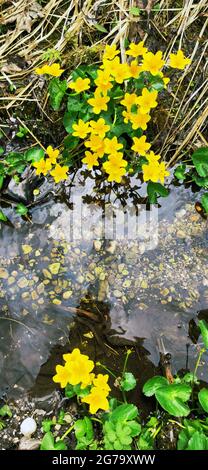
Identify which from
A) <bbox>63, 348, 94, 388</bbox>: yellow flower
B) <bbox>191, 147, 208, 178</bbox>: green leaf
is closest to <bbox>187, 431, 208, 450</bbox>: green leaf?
<bbox>63, 348, 94, 388</bbox>: yellow flower

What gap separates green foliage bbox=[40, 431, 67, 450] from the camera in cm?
210

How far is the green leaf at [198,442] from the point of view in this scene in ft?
6.53

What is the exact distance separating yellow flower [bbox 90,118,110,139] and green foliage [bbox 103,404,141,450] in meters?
1.42

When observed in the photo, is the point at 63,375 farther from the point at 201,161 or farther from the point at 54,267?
the point at 201,161

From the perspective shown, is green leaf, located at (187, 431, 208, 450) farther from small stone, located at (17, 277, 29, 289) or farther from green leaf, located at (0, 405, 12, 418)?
small stone, located at (17, 277, 29, 289)

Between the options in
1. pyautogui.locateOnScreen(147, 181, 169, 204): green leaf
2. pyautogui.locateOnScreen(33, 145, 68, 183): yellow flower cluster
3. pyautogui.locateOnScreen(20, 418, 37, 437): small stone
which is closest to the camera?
pyautogui.locateOnScreen(20, 418, 37, 437): small stone

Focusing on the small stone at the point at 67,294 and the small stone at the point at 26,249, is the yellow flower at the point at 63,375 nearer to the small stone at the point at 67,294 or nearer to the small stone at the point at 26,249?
the small stone at the point at 67,294

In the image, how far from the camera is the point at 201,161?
274 cm

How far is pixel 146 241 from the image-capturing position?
280 cm

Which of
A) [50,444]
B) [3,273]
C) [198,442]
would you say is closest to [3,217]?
[3,273]

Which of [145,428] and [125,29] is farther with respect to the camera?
[125,29]
